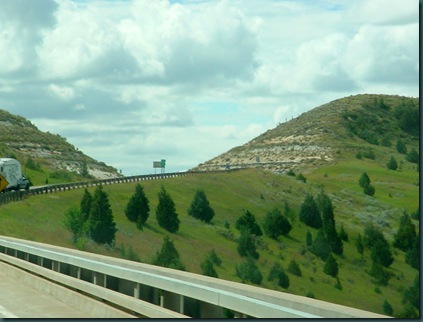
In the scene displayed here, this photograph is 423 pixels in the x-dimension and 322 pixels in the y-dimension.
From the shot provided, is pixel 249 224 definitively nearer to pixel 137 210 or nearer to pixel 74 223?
pixel 137 210

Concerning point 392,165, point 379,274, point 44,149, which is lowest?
point 379,274

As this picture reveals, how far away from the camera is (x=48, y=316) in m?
15.1

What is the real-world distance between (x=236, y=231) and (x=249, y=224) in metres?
3.21

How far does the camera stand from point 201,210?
3789 inches

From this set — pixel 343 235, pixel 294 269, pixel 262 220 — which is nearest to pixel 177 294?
pixel 294 269

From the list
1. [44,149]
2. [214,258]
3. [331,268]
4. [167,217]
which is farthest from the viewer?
[44,149]

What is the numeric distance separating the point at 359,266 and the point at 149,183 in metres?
25.2

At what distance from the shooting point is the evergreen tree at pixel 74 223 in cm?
6455

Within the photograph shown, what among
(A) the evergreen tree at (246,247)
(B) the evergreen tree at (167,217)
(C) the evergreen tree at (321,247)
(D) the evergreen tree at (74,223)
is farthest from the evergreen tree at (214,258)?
(C) the evergreen tree at (321,247)

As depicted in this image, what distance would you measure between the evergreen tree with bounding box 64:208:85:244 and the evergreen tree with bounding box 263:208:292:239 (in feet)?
108

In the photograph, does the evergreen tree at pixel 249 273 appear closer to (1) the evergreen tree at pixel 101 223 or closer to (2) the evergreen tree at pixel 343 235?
(1) the evergreen tree at pixel 101 223

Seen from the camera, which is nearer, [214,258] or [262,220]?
[214,258]

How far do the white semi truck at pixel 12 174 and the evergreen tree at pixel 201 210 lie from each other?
19.3 meters

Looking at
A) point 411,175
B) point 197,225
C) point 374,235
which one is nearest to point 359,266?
point 374,235
